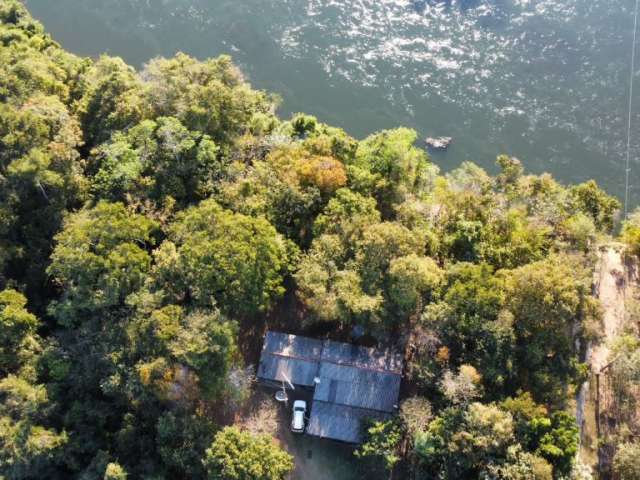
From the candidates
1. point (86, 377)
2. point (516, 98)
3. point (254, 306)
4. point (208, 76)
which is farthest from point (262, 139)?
point (516, 98)

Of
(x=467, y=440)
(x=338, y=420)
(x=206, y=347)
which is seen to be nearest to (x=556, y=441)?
(x=467, y=440)

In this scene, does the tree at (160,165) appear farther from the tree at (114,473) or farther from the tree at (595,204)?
the tree at (595,204)

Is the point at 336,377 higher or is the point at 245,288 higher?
the point at 245,288

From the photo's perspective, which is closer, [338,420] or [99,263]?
[99,263]

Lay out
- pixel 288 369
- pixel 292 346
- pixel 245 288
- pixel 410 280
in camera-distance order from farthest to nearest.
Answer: pixel 292 346
pixel 288 369
pixel 245 288
pixel 410 280

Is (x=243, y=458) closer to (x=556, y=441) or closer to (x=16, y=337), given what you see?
(x=16, y=337)

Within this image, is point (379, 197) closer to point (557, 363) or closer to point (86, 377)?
point (557, 363)

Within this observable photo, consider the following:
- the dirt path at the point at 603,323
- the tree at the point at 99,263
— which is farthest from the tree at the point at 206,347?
the dirt path at the point at 603,323
